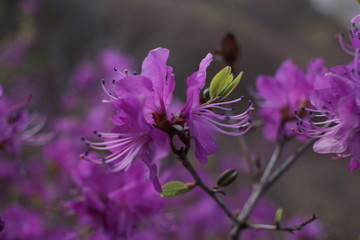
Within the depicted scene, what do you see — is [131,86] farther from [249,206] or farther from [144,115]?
[249,206]

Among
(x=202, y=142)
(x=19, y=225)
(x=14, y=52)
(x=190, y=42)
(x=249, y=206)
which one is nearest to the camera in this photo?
(x=202, y=142)

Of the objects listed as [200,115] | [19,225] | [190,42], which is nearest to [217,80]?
[200,115]

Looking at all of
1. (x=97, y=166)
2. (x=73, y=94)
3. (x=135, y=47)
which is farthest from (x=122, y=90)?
(x=135, y=47)

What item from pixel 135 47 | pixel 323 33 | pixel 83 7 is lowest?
pixel 323 33

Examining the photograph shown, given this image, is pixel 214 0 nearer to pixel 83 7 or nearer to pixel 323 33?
pixel 323 33

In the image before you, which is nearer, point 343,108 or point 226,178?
point 343,108

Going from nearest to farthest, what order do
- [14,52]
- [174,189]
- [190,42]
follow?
1. [174,189]
2. [14,52]
3. [190,42]
